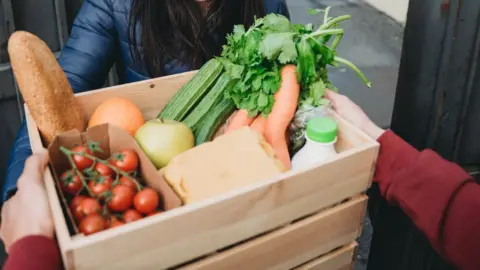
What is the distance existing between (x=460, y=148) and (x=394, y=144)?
1.67 ft

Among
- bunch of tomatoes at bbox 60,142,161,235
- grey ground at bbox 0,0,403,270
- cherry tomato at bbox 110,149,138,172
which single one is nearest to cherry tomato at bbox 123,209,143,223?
bunch of tomatoes at bbox 60,142,161,235

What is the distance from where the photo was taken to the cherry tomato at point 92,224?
944 millimetres

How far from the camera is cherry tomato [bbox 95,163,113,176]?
3.54 feet

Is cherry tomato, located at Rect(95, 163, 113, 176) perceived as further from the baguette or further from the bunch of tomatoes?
the baguette

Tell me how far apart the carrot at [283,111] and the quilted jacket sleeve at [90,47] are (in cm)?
67

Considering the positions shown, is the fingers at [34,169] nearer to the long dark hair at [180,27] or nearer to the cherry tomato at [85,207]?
the cherry tomato at [85,207]

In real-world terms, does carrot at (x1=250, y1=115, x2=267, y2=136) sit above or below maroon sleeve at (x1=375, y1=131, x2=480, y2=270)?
above

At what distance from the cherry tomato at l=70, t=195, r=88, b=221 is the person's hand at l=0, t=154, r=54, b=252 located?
0.05m

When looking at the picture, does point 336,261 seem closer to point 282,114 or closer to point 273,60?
point 282,114

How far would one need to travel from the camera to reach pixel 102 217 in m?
0.98

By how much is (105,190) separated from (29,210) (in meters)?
0.14

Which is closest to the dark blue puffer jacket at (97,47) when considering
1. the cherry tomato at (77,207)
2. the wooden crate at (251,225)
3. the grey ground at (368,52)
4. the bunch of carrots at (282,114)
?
the wooden crate at (251,225)

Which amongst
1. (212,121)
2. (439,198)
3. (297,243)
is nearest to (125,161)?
(212,121)

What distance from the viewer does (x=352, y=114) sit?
128 cm
